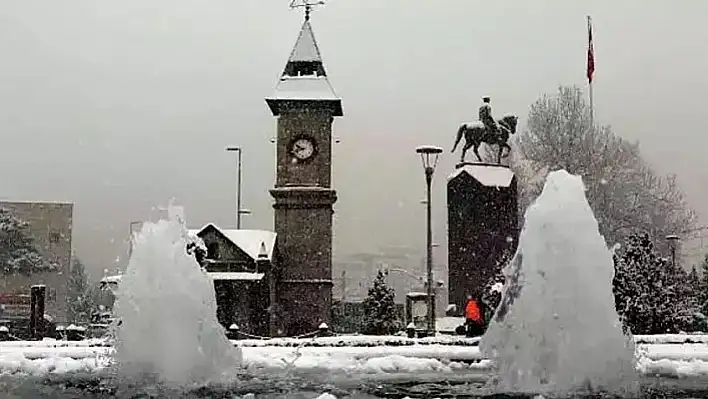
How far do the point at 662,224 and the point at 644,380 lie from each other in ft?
135

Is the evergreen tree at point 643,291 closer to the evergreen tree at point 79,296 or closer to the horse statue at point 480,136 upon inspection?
the horse statue at point 480,136

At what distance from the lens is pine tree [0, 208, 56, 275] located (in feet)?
228

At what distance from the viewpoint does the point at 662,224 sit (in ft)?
165

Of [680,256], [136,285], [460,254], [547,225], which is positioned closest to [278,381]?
[136,285]

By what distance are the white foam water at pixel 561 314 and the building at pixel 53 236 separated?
64063mm

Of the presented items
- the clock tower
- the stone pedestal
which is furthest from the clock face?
the stone pedestal

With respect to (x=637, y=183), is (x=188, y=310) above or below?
below

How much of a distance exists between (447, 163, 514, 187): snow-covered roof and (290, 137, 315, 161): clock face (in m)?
21.9

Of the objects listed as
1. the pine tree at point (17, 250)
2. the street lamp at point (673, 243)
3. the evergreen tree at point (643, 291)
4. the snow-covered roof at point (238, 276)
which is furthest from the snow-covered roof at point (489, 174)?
the pine tree at point (17, 250)

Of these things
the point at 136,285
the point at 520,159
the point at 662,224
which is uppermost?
the point at 520,159

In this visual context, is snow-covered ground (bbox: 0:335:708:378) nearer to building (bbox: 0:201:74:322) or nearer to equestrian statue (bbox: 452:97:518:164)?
equestrian statue (bbox: 452:97:518:164)

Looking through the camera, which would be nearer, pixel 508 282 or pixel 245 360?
pixel 508 282

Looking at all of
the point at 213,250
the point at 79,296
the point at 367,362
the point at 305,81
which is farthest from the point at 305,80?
the point at 367,362

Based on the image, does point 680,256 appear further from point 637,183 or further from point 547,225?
point 547,225
